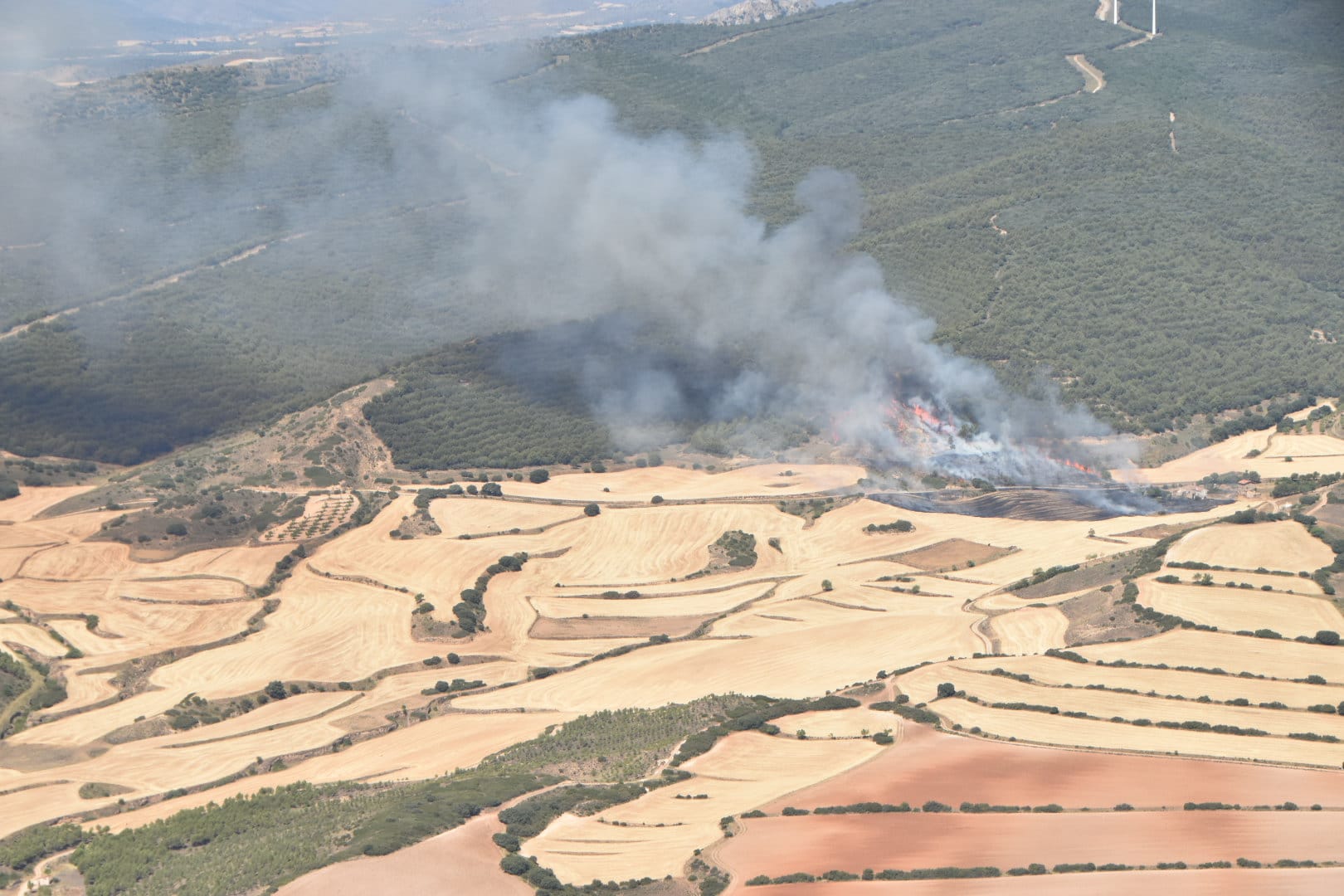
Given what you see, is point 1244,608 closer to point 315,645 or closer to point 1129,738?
point 1129,738

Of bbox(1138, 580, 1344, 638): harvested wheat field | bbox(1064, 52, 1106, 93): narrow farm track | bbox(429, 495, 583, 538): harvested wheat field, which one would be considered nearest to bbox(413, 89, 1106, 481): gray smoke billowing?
bbox(429, 495, 583, 538): harvested wheat field

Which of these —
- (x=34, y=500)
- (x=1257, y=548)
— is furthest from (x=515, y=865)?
(x=34, y=500)

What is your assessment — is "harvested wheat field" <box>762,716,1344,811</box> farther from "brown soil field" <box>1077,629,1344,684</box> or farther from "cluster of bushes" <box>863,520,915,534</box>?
"cluster of bushes" <box>863,520,915,534</box>

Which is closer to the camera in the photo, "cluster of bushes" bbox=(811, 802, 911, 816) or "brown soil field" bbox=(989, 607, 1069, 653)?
"cluster of bushes" bbox=(811, 802, 911, 816)

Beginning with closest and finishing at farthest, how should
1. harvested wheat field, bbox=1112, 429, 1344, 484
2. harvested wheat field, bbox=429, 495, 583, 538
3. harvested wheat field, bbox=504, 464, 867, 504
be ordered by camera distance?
harvested wheat field, bbox=429, 495, 583, 538
harvested wheat field, bbox=1112, 429, 1344, 484
harvested wheat field, bbox=504, 464, 867, 504

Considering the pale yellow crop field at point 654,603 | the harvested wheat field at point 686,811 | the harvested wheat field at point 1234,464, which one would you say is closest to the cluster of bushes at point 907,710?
the harvested wheat field at point 686,811

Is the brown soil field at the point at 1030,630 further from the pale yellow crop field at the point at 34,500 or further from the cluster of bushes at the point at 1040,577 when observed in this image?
the pale yellow crop field at the point at 34,500

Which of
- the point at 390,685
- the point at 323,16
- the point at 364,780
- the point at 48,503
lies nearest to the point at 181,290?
the point at 48,503
